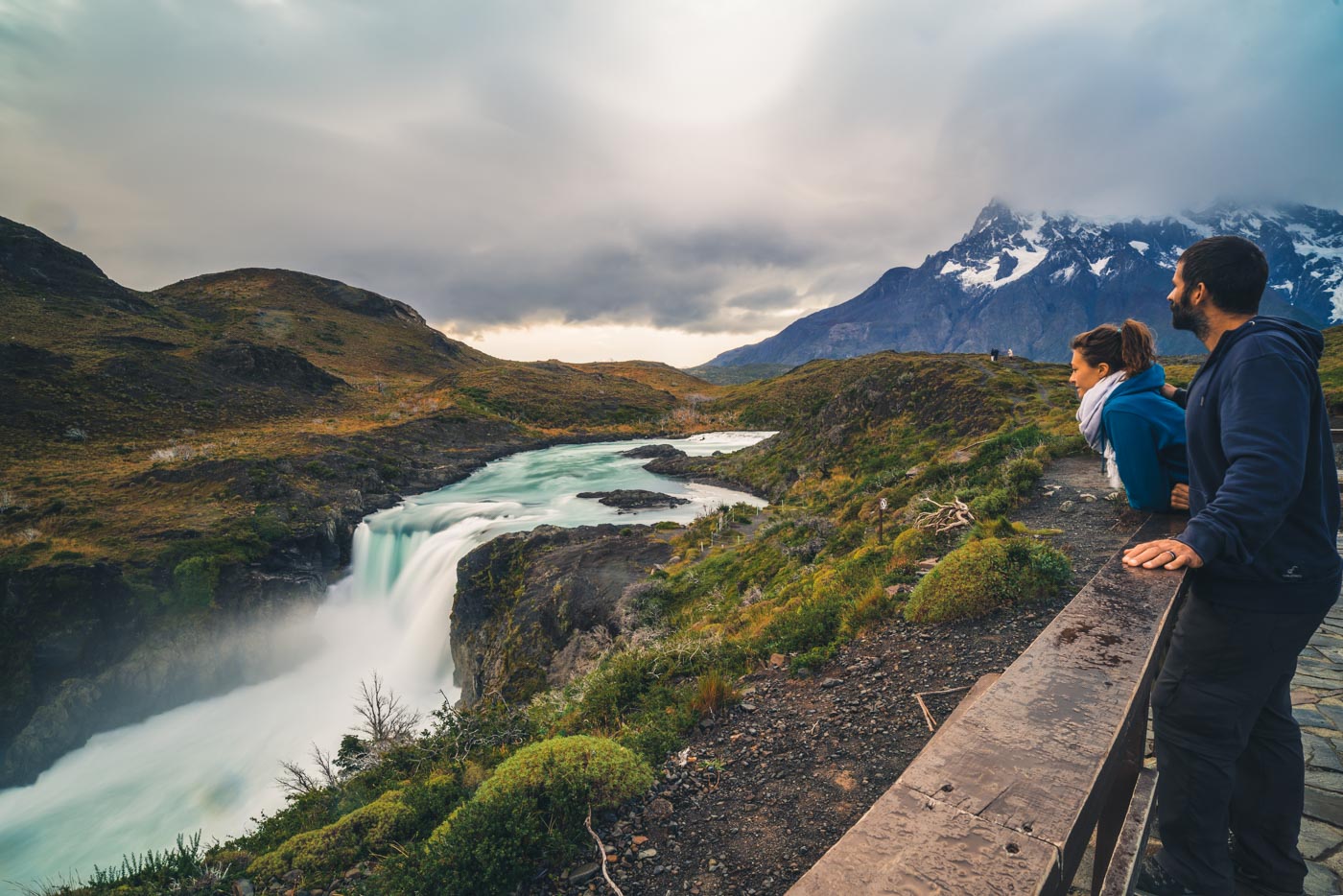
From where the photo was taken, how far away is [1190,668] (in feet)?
7.80

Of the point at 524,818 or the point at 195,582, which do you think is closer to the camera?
the point at 524,818

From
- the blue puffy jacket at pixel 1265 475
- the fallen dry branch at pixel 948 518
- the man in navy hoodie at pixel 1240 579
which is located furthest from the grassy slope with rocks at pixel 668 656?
the blue puffy jacket at pixel 1265 475

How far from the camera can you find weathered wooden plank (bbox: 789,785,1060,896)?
110 cm

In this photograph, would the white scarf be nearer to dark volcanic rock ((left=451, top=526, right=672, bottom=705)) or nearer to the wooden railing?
the wooden railing

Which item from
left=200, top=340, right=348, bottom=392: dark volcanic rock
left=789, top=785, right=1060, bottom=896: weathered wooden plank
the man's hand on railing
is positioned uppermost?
left=200, top=340, right=348, bottom=392: dark volcanic rock

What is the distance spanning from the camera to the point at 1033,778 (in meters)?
1.36

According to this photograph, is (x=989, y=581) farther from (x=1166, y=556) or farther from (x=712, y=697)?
(x=1166, y=556)

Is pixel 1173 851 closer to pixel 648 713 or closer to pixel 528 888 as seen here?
pixel 528 888

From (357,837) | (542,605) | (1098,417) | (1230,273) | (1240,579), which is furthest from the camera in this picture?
(542,605)

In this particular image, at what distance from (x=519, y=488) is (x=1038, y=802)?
1642 inches

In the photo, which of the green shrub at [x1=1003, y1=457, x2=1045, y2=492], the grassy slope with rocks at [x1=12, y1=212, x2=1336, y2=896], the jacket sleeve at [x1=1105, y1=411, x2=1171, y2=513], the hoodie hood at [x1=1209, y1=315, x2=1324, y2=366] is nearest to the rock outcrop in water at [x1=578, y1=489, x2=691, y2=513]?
the grassy slope with rocks at [x1=12, y1=212, x2=1336, y2=896]

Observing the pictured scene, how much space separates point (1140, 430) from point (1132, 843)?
6.89 feet

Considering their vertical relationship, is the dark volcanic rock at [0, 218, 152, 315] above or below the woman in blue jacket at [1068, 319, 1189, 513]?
above

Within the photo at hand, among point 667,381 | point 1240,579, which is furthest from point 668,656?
point 667,381
